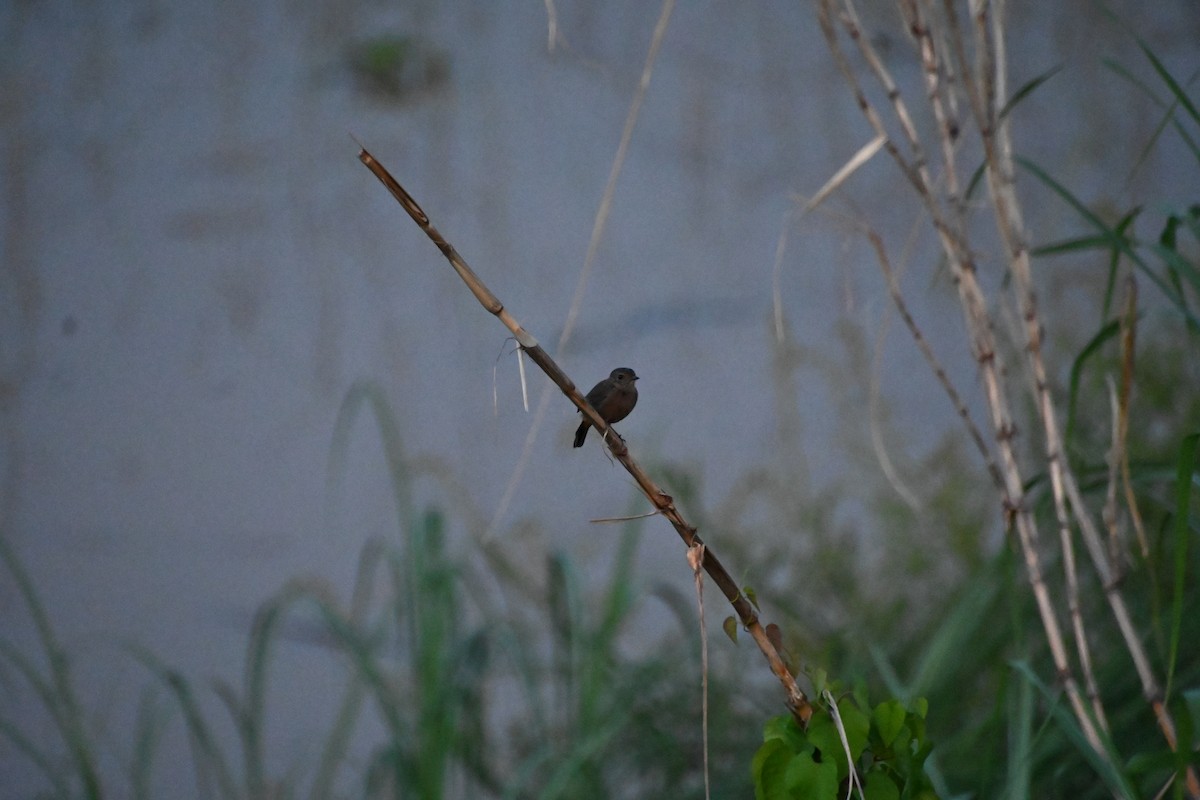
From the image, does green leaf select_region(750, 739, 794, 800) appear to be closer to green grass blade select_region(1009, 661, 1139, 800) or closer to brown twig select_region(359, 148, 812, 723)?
brown twig select_region(359, 148, 812, 723)

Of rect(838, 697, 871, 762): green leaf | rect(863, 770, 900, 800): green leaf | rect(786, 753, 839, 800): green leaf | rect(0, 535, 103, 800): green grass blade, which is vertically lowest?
rect(863, 770, 900, 800): green leaf

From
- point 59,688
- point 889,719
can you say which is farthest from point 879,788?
point 59,688

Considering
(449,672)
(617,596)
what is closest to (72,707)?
(449,672)

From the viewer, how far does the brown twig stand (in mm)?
535

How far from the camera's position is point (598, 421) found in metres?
0.60

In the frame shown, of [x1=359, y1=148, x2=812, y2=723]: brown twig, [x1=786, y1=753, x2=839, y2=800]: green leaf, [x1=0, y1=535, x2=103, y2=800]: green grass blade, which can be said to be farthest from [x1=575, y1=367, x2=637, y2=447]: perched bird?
[x1=0, y1=535, x2=103, y2=800]: green grass blade

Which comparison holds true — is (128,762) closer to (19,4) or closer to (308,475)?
(308,475)

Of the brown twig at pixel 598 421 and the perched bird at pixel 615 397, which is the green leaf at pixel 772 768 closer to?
the brown twig at pixel 598 421

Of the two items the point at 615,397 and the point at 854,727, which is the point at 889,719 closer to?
the point at 854,727

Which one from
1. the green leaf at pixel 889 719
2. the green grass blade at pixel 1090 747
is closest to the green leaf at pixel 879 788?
the green leaf at pixel 889 719

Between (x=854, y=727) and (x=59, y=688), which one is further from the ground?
(x=59, y=688)

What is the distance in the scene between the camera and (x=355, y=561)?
71.8 inches

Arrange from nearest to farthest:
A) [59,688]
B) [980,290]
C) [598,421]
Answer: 1. [598,421]
2. [980,290]
3. [59,688]

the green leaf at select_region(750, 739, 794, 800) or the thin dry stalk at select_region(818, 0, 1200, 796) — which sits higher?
the thin dry stalk at select_region(818, 0, 1200, 796)
